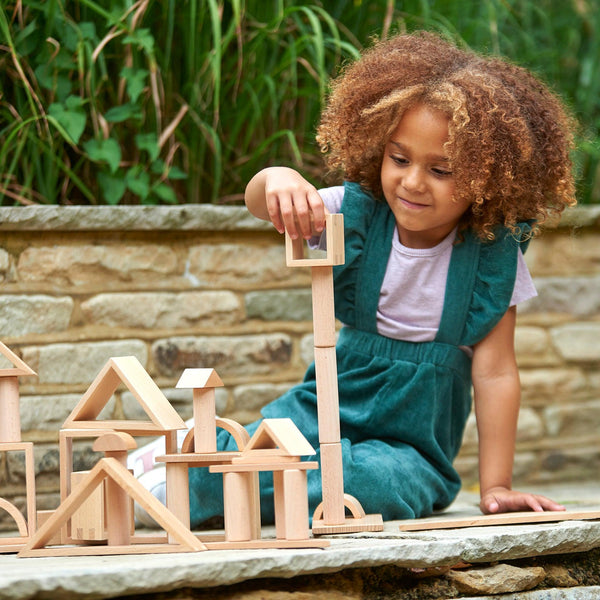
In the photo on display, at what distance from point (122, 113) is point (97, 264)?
0.49 metres

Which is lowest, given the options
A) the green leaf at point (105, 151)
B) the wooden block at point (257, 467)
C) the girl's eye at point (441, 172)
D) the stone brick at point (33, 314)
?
the wooden block at point (257, 467)

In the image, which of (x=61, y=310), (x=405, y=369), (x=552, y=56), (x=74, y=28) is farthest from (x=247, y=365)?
(x=552, y=56)

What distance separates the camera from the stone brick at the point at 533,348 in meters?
3.30

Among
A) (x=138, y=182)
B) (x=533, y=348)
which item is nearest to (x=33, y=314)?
(x=138, y=182)

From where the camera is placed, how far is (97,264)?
2725 mm

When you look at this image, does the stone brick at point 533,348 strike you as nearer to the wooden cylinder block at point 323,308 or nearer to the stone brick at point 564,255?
the stone brick at point 564,255

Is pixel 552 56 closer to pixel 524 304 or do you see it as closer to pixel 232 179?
pixel 524 304

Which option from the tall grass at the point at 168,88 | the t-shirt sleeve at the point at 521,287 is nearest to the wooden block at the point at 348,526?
the t-shirt sleeve at the point at 521,287

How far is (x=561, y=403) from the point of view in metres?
3.35

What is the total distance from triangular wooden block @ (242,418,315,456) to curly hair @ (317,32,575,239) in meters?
0.72

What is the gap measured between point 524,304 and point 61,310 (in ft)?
5.24

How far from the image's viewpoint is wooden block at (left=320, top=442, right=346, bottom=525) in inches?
72.0

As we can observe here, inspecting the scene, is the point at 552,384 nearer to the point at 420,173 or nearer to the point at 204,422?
→ the point at 420,173

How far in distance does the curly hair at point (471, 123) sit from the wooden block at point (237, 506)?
2.77 feet
